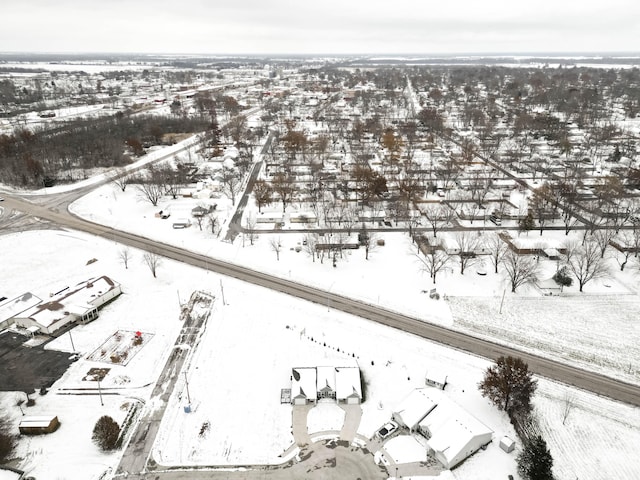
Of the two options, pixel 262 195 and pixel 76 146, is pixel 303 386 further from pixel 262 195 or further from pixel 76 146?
pixel 76 146

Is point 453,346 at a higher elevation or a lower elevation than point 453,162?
lower

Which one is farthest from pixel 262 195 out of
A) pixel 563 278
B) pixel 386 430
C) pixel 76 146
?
pixel 76 146

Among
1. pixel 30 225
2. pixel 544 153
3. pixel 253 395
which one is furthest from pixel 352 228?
pixel 544 153

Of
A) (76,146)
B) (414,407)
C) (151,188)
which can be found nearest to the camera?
(414,407)

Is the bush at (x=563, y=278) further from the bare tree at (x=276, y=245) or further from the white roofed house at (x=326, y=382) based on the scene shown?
the bare tree at (x=276, y=245)

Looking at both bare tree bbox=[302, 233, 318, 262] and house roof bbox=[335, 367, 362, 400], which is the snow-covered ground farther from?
bare tree bbox=[302, 233, 318, 262]

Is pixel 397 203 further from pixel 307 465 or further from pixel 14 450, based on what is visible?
pixel 14 450
